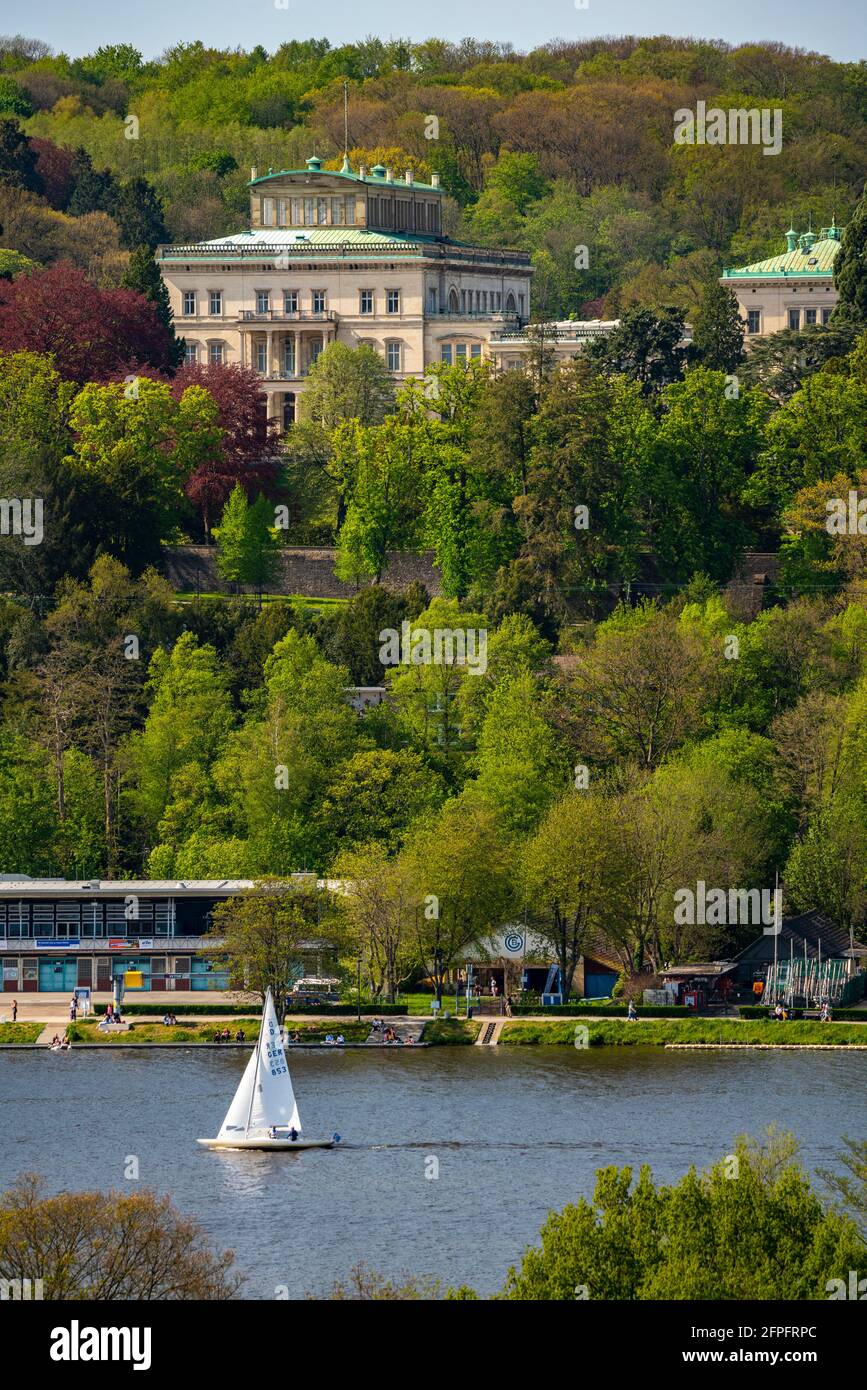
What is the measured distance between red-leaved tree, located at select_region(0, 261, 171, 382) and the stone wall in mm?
12692

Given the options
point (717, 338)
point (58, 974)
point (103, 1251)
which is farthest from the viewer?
point (717, 338)

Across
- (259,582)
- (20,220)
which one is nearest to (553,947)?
(259,582)

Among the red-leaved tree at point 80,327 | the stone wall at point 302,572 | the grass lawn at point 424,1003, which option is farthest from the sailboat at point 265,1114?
the red-leaved tree at point 80,327

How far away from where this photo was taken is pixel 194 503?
133250mm

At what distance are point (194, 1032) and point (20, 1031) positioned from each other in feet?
16.9

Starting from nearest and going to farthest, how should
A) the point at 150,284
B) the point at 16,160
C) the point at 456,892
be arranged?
the point at 456,892 < the point at 150,284 < the point at 16,160

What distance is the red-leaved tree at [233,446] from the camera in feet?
435

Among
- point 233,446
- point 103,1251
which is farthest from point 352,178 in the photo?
point 103,1251

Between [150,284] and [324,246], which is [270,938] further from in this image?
[324,246]

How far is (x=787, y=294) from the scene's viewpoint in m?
151

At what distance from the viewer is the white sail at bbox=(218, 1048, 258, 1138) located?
78438 mm

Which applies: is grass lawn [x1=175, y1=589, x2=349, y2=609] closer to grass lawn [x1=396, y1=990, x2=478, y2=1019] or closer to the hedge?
grass lawn [x1=396, y1=990, x2=478, y2=1019]
